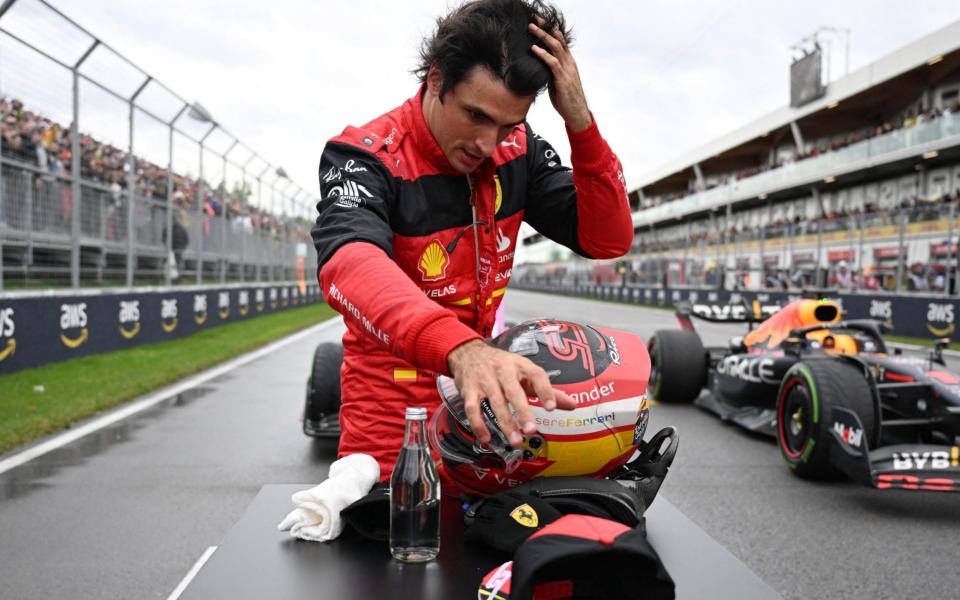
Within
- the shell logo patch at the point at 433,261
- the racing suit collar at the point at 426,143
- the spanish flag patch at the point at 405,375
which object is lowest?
the spanish flag patch at the point at 405,375

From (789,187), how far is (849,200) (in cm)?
363

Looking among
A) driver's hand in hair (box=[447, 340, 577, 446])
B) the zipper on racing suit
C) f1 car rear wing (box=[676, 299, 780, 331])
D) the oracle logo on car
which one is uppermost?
the zipper on racing suit

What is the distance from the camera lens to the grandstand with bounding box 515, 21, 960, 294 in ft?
56.1

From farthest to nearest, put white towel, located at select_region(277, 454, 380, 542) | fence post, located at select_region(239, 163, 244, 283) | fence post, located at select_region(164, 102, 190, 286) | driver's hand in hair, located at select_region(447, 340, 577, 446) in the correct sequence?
1. fence post, located at select_region(239, 163, 244, 283)
2. fence post, located at select_region(164, 102, 190, 286)
3. white towel, located at select_region(277, 454, 380, 542)
4. driver's hand in hair, located at select_region(447, 340, 577, 446)

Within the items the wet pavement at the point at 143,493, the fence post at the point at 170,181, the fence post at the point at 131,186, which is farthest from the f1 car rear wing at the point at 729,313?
the fence post at the point at 170,181

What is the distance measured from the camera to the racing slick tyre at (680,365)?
7164 mm

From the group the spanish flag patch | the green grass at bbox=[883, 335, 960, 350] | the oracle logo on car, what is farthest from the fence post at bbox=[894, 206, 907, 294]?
the spanish flag patch

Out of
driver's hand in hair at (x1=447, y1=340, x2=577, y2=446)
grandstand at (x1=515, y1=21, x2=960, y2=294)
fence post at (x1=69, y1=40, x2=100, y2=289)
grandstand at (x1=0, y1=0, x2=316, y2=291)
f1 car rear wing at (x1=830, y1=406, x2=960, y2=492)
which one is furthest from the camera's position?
grandstand at (x1=515, y1=21, x2=960, y2=294)

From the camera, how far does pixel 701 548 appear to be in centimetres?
178

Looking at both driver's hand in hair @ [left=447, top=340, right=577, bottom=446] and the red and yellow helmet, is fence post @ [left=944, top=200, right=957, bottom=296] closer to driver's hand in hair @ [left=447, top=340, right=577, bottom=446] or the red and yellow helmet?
the red and yellow helmet

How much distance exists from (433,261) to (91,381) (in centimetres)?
659

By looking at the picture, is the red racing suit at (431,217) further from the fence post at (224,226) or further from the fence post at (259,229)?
the fence post at (259,229)

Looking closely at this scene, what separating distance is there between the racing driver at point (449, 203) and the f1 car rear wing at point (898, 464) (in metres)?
2.43

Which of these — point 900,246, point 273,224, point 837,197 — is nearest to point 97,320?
point 273,224
